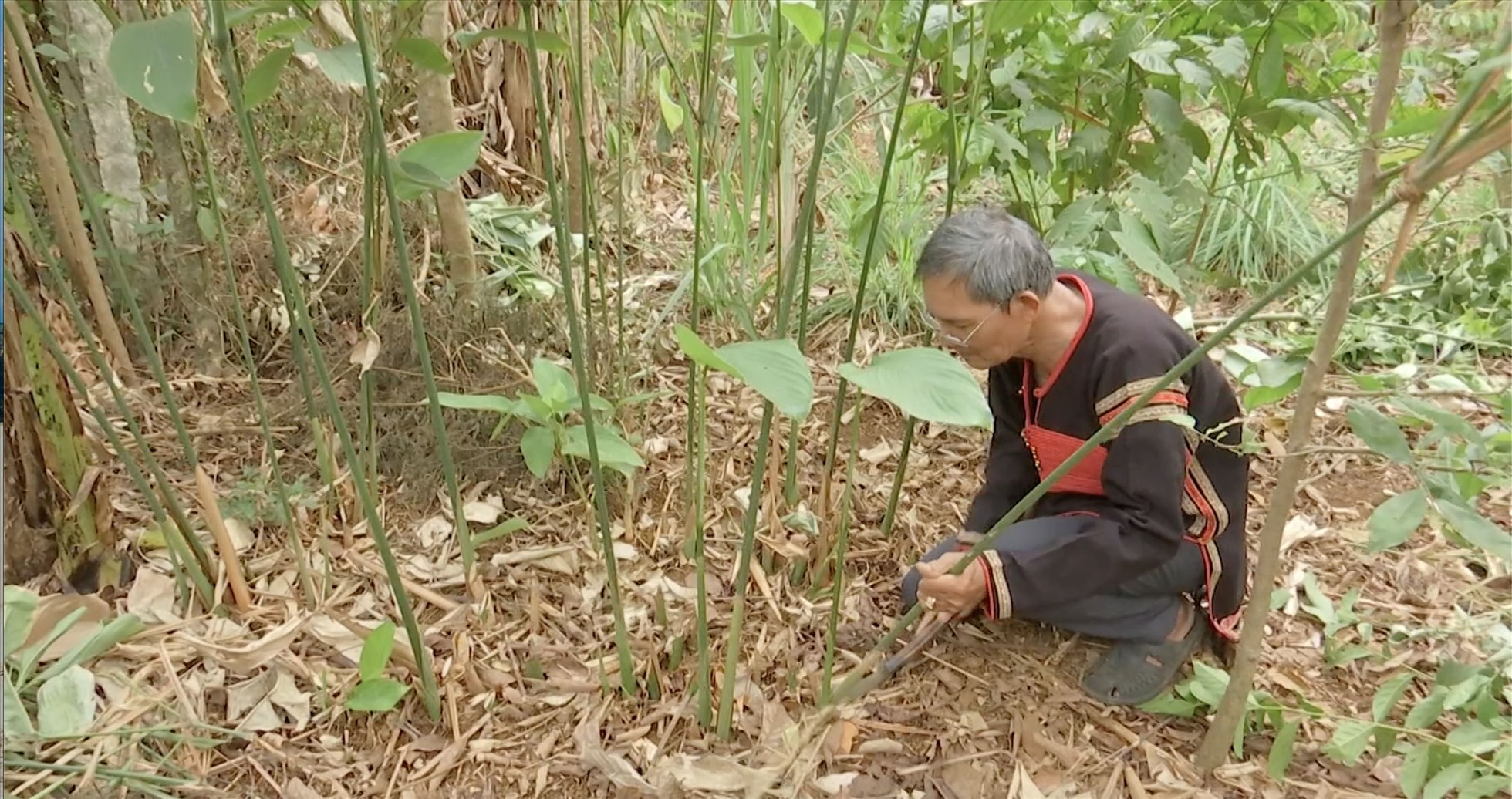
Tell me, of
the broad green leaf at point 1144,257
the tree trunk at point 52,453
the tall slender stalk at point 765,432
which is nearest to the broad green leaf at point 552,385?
the tall slender stalk at point 765,432

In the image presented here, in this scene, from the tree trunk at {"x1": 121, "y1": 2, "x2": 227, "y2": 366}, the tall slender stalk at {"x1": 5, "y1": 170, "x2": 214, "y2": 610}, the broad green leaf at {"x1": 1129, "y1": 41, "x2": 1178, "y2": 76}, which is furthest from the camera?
the tree trunk at {"x1": 121, "y1": 2, "x2": 227, "y2": 366}

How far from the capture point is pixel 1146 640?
48.6 inches

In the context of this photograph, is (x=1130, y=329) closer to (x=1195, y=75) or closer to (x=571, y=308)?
(x=1195, y=75)

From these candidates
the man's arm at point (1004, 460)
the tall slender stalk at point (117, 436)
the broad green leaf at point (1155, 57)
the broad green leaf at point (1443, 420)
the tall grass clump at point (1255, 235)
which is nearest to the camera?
the broad green leaf at point (1443, 420)

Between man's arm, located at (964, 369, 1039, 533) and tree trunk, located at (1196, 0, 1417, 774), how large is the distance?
1.31 feet

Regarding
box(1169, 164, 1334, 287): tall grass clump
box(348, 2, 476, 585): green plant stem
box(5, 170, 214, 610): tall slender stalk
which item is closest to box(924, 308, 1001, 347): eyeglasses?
box(348, 2, 476, 585): green plant stem

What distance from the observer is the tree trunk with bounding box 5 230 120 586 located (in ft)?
3.48

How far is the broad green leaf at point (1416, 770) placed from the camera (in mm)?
905

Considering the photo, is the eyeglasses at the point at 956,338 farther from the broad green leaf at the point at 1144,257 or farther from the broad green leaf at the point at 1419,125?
the broad green leaf at the point at 1419,125

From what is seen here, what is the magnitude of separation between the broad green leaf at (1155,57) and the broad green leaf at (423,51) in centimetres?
80

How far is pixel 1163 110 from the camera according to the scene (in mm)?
1248

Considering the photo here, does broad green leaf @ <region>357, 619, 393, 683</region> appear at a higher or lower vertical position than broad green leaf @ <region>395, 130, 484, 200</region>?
lower

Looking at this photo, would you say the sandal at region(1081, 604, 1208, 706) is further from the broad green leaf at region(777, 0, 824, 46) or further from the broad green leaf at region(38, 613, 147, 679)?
the broad green leaf at region(38, 613, 147, 679)

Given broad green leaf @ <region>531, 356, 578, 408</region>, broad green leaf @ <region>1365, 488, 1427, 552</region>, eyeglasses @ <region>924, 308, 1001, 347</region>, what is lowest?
broad green leaf @ <region>531, 356, 578, 408</region>
